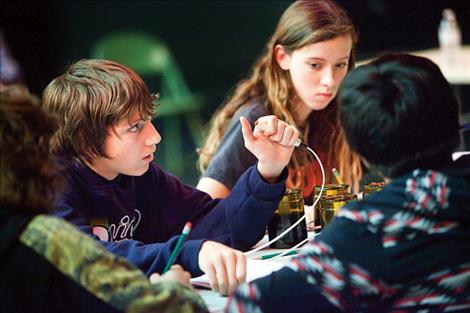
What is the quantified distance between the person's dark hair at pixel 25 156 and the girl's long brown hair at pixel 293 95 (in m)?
1.33

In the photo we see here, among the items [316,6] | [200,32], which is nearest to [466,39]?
[200,32]

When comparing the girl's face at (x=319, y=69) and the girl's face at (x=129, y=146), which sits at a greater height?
the girl's face at (x=319, y=69)

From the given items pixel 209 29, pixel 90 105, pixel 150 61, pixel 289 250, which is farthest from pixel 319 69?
pixel 209 29

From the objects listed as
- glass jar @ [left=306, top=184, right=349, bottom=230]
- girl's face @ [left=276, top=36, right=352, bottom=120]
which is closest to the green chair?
girl's face @ [left=276, top=36, right=352, bottom=120]

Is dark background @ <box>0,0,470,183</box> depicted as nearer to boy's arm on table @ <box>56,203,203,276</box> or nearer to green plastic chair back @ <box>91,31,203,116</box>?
green plastic chair back @ <box>91,31,203,116</box>

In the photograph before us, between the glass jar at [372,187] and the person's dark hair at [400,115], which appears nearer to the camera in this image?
the person's dark hair at [400,115]

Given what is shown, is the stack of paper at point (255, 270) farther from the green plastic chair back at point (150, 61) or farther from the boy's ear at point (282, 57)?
the green plastic chair back at point (150, 61)

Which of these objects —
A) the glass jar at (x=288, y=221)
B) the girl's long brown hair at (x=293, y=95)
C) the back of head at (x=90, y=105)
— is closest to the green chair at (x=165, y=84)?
the girl's long brown hair at (x=293, y=95)

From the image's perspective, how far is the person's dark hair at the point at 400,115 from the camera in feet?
4.11

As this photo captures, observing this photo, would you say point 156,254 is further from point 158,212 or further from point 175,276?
point 158,212

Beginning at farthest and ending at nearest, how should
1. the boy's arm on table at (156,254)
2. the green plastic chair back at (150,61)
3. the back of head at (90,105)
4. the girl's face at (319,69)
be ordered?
the green plastic chair back at (150,61)
the girl's face at (319,69)
the back of head at (90,105)
the boy's arm on table at (156,254)

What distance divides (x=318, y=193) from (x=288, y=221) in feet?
0.42

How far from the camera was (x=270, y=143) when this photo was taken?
74.7 inches

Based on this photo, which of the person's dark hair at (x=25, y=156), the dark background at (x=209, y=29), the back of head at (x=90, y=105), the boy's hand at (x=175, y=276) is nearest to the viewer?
the person's dark hair at (x=25, y=156)
